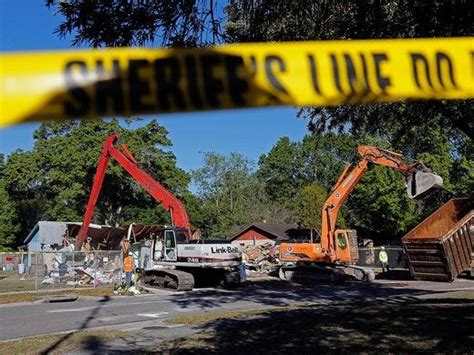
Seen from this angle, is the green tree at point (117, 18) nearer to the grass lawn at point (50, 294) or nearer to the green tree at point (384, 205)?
the grass lawn at point (50, 294)

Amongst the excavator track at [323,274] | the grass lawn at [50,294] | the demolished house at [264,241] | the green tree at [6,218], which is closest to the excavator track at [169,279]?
the grass lawn at [50,294]

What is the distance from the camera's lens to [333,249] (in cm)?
2838

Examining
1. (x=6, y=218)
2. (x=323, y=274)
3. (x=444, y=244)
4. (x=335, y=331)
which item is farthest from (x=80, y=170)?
(x=335, y=331)

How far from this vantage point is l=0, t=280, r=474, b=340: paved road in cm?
1416

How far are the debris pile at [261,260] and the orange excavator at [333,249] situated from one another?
13.8 ft

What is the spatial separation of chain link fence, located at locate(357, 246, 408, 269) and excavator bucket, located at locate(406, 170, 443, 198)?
20.4m

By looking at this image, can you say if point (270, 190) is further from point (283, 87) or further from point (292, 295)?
point (283, 87)

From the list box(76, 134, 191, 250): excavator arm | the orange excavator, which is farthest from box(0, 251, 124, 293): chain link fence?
the orange excavator

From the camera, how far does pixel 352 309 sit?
15172mm

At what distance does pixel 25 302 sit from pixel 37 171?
4043 centimetres

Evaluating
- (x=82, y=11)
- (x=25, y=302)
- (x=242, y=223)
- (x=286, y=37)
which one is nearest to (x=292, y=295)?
(x=25, y=302)

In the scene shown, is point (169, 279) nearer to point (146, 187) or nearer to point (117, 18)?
point (146, 187)

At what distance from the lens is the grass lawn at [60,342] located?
1027 cm

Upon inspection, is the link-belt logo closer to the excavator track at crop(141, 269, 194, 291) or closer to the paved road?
the excavator track at crop(141, 269, 194, 291)
